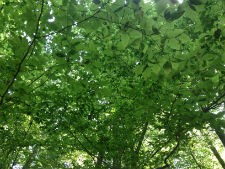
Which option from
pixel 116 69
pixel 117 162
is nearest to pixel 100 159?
pixel 117 162

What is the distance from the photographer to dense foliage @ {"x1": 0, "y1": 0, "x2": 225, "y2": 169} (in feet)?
8.77

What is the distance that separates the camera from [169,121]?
5.40 metres

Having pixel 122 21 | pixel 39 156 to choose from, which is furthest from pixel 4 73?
pixel 39 156

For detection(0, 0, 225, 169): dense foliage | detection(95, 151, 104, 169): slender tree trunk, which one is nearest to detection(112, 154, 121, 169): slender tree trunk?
detection(0, 0, 225, 169): dense foliage

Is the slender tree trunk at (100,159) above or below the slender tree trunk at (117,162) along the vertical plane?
above

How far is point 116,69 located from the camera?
9.06 m

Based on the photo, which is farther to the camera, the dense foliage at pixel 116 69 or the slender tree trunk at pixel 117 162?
the slender tree trunk at pixel 117 162

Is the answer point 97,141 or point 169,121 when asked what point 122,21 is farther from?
point 97,141

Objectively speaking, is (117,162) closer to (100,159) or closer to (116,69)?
(100,159)

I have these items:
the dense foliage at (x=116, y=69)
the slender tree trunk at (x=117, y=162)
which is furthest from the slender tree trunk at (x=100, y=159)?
the slender tree trunk at (x=117, y=162)

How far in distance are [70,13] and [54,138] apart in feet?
20.9

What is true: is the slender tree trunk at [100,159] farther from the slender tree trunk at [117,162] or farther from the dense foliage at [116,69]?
the slender tree trunk at [117,162]

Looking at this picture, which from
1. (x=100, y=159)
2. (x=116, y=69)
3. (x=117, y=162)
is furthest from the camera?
(x=100, y=159)

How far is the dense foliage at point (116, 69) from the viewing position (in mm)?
2672
